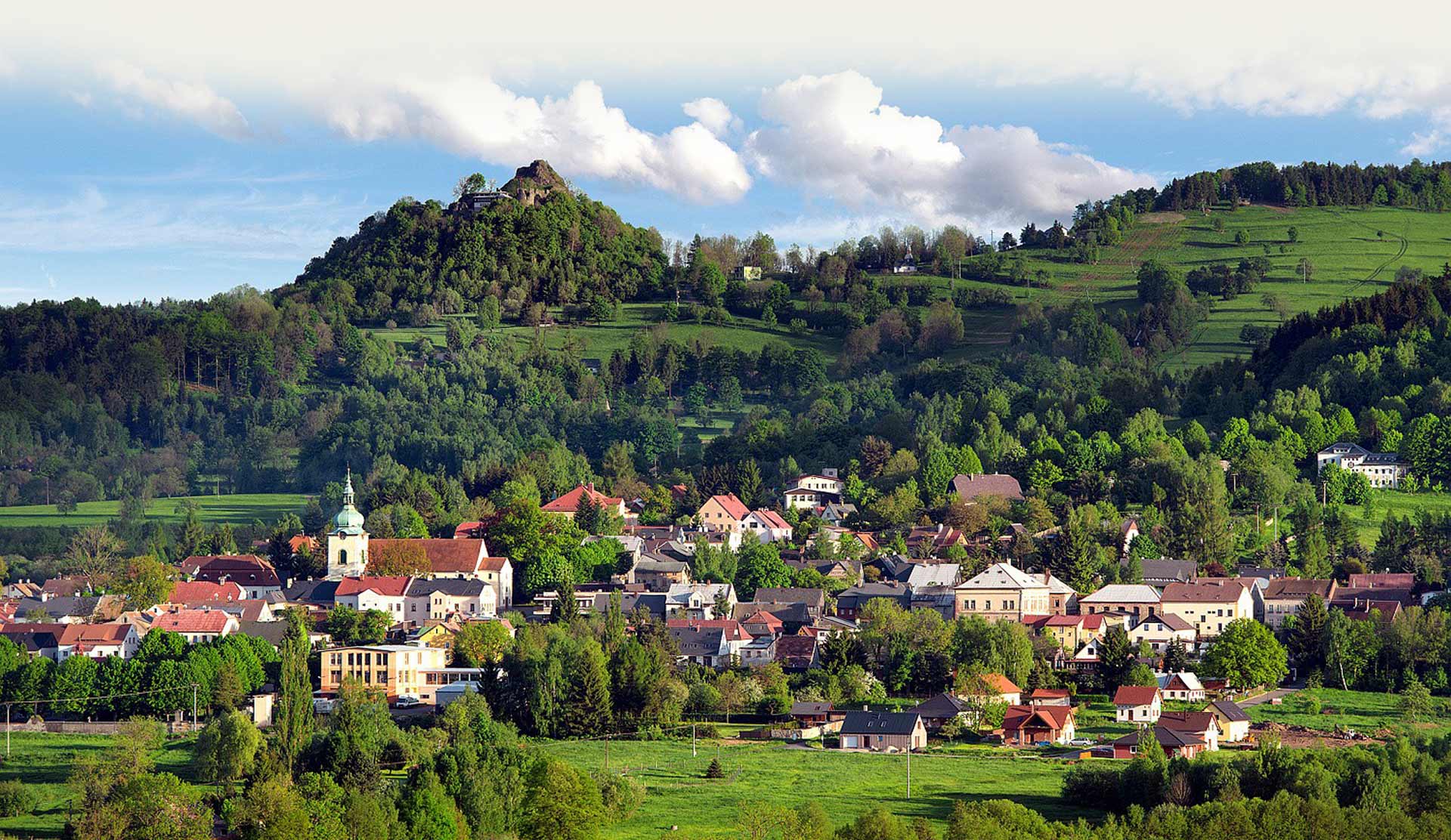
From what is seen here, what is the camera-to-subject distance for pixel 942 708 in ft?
260

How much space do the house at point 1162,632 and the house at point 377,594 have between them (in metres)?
31.7

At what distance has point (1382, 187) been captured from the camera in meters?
186

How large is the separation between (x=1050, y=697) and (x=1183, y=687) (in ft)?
16.5

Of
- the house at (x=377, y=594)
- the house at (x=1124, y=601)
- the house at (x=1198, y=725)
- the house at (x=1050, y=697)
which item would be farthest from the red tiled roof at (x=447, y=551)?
the house at (x=1198, y=725)

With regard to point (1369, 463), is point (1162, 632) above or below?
below

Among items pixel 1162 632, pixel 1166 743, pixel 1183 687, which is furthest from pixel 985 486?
pixel 1166 743

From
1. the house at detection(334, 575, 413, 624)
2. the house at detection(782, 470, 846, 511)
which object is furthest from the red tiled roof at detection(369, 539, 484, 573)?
the house at detection(782, 470, 846, 511)

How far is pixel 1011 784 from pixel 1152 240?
120752mm

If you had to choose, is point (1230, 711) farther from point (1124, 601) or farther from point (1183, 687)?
point (1124, 601)

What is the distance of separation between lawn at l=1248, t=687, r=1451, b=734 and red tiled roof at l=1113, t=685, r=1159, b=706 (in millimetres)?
3495

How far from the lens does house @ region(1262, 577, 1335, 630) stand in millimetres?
92625

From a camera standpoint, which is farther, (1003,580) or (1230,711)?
(1003,580)

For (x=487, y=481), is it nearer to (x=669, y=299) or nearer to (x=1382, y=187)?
→ (x=669, y=299)

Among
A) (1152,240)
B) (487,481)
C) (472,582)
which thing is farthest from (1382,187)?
(472,582)
